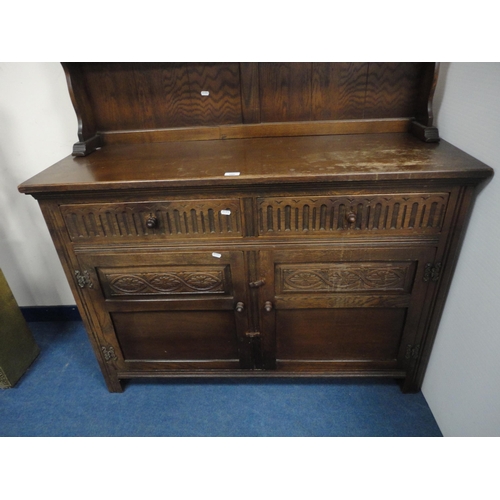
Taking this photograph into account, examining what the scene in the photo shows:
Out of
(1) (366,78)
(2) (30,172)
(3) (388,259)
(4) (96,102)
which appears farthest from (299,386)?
(2) (30,172)

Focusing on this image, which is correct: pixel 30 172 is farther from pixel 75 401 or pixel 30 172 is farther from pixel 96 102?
pixel 75 401

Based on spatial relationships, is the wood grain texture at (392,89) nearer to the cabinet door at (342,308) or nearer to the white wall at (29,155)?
the cabinet door at (342,308)

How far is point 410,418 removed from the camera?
140cm

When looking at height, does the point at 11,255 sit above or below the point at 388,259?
below

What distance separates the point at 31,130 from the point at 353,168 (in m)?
1.39

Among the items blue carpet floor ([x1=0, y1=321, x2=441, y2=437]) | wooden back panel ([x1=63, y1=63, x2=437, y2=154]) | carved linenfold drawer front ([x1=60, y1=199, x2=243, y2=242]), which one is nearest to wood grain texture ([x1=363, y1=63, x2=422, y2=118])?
wooden back panel ([x1=63, y1=63, x2=437, y2=154])

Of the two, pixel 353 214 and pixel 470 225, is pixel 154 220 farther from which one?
pixel 470 225

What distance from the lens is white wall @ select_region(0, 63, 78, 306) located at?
4.83 feet

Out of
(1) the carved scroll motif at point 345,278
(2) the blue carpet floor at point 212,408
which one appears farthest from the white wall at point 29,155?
(1) the carved scroll motif at point 345,278

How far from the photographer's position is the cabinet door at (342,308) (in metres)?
1.21

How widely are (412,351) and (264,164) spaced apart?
93cm

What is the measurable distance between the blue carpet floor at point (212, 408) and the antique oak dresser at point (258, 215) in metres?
0.12

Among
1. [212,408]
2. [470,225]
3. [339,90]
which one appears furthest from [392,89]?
[212,408]

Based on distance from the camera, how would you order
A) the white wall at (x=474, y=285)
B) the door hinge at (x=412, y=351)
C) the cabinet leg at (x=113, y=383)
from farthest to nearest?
the cabinet leg at (x=113, y=383) < the door hinge at (x=412, y=351) < the white wall at (x=474, y=285)
